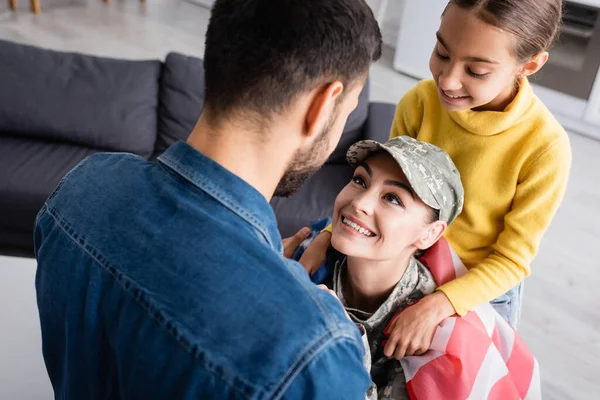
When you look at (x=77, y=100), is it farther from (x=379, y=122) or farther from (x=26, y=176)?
(x=379, y=122)

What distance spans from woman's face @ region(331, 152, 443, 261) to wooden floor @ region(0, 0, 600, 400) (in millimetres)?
1411

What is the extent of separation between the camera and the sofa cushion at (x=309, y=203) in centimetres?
256

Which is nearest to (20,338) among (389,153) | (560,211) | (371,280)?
(371,280)

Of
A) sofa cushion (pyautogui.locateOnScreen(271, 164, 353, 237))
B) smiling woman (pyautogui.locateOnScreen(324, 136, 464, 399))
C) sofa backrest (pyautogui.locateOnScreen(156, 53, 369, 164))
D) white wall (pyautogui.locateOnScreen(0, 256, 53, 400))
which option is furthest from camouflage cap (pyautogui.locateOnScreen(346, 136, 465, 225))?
sofa backrest (pyautogui.locateOnScreen(156, 53, 369, 164))

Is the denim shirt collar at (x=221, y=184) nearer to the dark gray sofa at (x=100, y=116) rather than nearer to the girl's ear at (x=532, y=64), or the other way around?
the girl's ear at (x=532, y=64)

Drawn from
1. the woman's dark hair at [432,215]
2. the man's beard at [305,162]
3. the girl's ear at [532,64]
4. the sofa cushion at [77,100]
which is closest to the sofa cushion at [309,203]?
the sofa cushion at [77,100]

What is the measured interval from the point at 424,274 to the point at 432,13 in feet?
12.6

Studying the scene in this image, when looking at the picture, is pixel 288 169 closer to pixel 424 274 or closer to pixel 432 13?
pixel 424 274

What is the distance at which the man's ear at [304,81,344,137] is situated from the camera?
92cm

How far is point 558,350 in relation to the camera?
256cm

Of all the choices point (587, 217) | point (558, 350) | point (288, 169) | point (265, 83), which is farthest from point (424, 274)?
point (587, 217)

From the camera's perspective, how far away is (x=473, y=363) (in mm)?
1273

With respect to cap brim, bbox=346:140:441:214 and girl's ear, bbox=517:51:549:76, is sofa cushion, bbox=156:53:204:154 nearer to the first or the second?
cap brim, bbox=346:140:441:214

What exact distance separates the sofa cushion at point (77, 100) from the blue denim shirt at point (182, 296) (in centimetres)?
195
